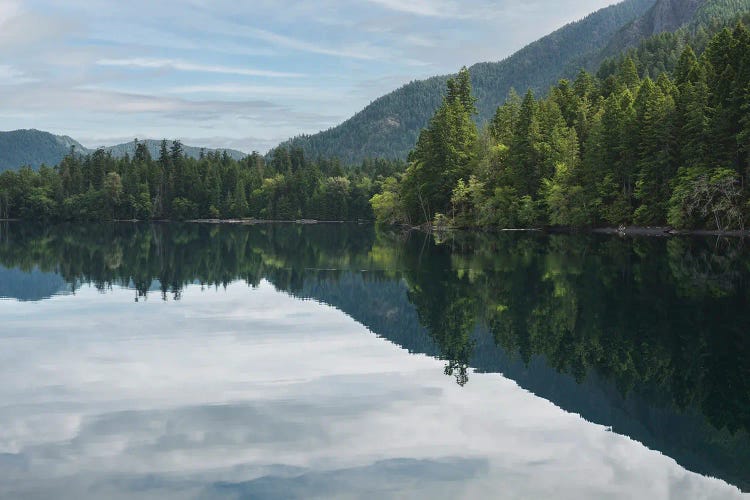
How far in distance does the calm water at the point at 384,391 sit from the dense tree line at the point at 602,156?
48399mm

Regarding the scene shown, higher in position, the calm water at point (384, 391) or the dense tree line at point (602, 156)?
the dense tree line at point (602, 156)

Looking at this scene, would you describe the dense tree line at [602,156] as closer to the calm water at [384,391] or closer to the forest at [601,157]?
the forest at [601,157]

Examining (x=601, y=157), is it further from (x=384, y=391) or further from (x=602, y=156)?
(x=384, y=391)

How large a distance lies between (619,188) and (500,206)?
20393mm

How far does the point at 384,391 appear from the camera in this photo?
67.4 feet

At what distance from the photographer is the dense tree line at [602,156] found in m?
87.2

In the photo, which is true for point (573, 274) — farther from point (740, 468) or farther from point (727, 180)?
point (727, 180)

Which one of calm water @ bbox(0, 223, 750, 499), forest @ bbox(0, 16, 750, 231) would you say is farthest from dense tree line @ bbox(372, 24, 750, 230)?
calm water @ bbox(0, 223, 750, 499)

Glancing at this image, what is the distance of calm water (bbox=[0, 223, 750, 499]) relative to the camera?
1389 cm

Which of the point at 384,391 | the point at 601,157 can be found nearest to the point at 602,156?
the point at 601,157

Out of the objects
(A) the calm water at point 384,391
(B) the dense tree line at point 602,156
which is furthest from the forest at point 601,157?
(A) the calm water at point 384,391

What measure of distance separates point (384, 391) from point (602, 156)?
9227 cm

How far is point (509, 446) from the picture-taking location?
51.1ft

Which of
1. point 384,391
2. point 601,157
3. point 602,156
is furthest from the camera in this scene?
point 601,157
